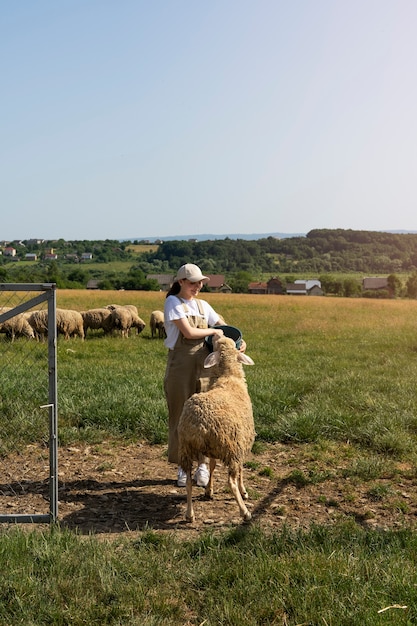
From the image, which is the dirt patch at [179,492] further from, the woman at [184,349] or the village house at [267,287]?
the village house at [267,287]

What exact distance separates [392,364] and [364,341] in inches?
307

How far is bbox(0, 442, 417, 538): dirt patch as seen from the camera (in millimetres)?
5703

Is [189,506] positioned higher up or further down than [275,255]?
further down

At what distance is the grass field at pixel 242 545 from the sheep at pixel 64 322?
4.29m

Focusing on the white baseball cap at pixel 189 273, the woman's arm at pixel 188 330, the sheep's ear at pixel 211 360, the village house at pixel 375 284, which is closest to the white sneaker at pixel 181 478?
the sheep's ear at pixel 211 360

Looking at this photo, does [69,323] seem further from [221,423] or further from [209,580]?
[209,580]

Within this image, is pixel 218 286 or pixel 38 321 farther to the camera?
pixel 218 286

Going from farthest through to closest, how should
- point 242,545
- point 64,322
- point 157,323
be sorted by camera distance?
point 157,323
point 64,322
point 242,545

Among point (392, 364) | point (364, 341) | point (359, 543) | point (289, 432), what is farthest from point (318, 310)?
point (359, 543)

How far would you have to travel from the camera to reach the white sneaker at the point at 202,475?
6582mm

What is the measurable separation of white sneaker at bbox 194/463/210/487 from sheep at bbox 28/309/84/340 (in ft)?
50.2

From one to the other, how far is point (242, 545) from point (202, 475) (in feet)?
6.34

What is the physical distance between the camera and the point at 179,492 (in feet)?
21.6

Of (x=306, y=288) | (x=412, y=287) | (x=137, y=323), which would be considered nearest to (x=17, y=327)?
(x=137, y=323)
